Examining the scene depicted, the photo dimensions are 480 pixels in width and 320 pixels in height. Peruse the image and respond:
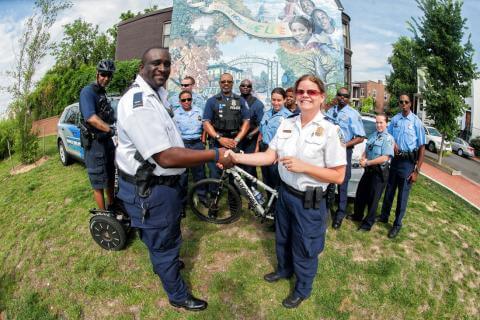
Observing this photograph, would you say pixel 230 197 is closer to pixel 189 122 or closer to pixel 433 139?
pixel 189 122

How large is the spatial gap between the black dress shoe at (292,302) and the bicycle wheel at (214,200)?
5.00 ft

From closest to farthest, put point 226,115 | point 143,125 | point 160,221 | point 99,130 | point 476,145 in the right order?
point 143,125, point 160,221, point 99,130, point 226,115, point 476,145

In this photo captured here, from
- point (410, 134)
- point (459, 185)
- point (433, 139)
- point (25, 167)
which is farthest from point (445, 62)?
point (25, 167)

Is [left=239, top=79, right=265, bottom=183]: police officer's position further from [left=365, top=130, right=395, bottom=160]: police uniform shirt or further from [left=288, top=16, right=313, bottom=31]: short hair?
[left=288, top=16, right=313, bottom=31]: short hair

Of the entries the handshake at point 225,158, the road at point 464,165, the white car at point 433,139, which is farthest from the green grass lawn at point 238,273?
the white car at point 433,139

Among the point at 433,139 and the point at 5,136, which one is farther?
the point at 433,139

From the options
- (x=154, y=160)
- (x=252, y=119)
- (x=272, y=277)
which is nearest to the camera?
(x=154, y=160)

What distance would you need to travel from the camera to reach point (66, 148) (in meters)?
7.24

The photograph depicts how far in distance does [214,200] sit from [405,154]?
2682mm

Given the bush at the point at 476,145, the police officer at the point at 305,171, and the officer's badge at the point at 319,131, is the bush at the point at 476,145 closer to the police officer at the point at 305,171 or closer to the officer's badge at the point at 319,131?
the police officer at the point at 305,171

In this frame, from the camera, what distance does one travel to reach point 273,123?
3990 mm

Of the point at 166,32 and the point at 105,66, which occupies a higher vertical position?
the point at 166,32

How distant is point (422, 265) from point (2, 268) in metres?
5.45

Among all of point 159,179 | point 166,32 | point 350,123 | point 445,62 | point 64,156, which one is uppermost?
point 166,32
